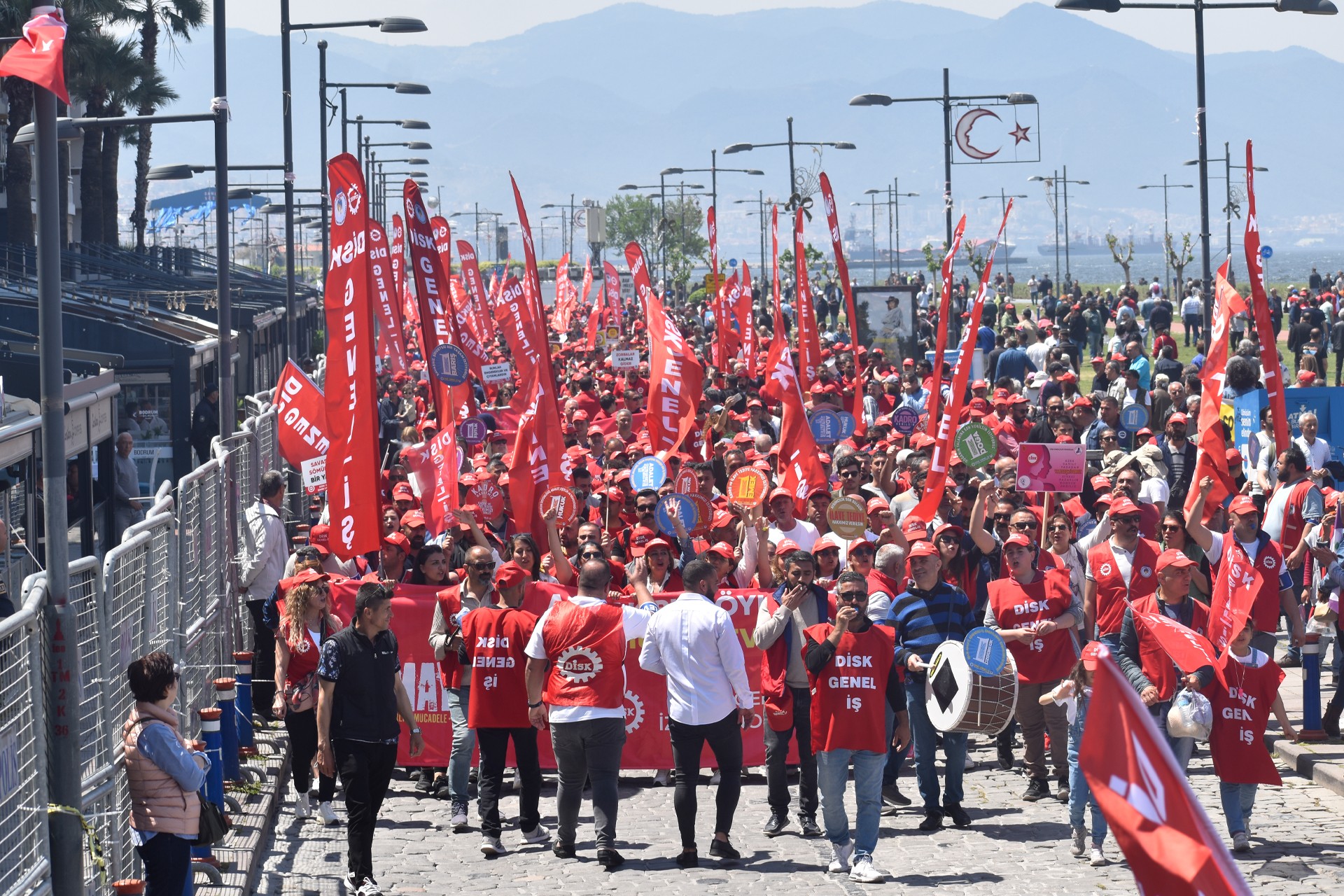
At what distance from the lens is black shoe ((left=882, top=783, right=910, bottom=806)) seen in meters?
10.4

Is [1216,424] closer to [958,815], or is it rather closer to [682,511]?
[682,511]

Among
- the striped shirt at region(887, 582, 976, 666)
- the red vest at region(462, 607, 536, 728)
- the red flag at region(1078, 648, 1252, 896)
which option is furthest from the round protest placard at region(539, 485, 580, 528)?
the red flag at region(1078, 648, 1252, 896)

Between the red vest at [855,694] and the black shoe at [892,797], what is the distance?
1548mm

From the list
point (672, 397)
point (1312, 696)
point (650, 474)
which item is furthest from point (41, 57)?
point (672, 397)

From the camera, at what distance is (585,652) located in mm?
9070

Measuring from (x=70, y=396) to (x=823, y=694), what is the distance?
11634mm

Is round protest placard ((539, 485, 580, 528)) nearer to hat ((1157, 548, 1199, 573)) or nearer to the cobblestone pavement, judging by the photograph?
the cobblestone pavement

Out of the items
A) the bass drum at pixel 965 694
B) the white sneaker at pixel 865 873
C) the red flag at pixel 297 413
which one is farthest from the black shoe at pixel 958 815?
the red flag at pixel 297 413

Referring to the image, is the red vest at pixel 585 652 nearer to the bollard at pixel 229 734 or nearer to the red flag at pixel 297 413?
the bollard at pixel 229 734

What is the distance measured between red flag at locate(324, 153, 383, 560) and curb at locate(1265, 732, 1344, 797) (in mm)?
5666

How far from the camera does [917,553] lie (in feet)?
32.0

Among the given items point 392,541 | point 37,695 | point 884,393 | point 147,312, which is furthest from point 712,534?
point 147,312

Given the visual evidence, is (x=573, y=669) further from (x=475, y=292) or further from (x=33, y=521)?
(x=475, y=292)

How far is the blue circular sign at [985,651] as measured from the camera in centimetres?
920
